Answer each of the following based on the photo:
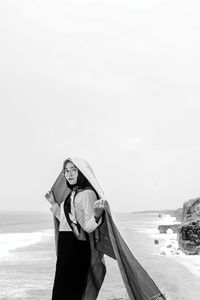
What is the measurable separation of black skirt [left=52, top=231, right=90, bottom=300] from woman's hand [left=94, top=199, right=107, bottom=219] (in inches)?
15.4

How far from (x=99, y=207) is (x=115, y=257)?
0.65 metres

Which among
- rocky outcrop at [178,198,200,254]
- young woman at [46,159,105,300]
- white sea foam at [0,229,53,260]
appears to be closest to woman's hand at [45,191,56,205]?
young woman at [46,159,105,300]

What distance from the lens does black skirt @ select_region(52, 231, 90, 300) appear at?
14.8 feet

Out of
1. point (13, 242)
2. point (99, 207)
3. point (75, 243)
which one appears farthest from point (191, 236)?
point (99, 207)

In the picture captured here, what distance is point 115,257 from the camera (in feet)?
15.3

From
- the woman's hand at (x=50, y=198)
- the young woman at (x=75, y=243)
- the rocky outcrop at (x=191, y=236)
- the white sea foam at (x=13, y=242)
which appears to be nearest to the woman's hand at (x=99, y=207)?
the young woman at (x=75, y=243)

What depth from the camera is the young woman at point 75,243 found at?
4504 millimetres

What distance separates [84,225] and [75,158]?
2.30 feet

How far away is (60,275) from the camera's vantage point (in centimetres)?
451

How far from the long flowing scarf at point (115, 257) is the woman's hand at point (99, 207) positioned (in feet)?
0.20

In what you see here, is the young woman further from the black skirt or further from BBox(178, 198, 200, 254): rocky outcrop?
BBox(178, 198, 200, 254): rocky outcrop

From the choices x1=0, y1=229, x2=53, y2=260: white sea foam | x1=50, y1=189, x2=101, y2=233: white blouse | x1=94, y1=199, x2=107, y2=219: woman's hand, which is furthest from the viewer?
x1=0, y1=229, x2=53, y2=260: white sea foam

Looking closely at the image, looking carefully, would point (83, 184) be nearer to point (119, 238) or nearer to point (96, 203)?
point (96, 203)

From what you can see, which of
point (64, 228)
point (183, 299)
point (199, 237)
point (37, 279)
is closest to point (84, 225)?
point (64, 228)
